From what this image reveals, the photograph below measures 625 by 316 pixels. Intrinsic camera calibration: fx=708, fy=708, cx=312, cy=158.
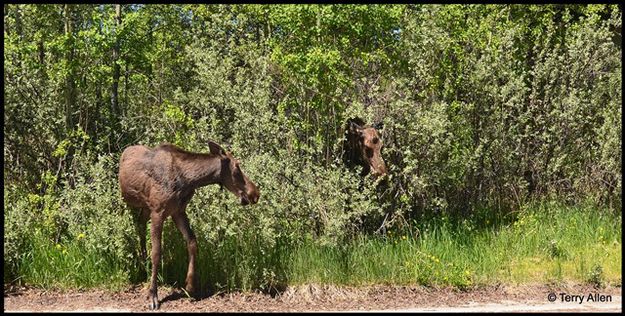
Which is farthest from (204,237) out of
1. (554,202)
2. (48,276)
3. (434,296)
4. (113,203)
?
(554,202)

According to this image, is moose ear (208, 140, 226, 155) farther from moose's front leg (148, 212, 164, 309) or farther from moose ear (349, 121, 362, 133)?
moose ear (349, 121, 362, 133)

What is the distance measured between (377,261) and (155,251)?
107 inches

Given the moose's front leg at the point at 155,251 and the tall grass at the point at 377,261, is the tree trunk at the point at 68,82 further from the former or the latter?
the moose's front leg at the point at 155,251

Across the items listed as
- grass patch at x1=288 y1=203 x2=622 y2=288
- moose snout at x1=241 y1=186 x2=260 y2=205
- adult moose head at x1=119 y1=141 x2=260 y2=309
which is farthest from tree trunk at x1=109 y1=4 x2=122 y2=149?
grass patch at x1=288 y1=203 x2=622 y2=288

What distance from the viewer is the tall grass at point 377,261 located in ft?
27.3

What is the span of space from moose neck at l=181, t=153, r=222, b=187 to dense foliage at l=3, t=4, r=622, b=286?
812mm

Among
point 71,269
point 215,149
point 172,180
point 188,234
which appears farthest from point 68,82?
point 188,234

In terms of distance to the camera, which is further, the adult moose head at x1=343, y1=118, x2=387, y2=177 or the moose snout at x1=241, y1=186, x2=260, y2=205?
the adult moose head at x1=343, y1=118, x2=387, y2=177

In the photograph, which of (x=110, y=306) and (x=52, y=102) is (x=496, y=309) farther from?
(x=52, y=102)

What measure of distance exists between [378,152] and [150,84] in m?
4.53

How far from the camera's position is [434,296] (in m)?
8.34

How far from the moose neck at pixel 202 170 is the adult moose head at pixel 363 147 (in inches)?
90.0

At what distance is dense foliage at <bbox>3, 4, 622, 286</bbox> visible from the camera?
868cm

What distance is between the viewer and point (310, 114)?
9797 mm
